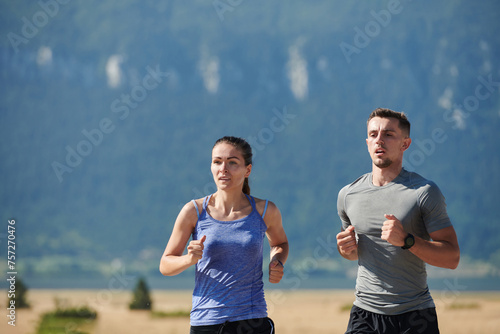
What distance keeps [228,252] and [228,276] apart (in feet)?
0.31

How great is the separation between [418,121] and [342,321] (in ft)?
55.5

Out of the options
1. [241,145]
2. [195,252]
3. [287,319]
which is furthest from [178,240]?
[287,319]

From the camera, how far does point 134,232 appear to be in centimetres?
2852

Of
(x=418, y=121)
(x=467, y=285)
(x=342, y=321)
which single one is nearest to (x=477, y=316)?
(x=342, y=321)

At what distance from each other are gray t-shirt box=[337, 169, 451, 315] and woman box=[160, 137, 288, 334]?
14.1 inches

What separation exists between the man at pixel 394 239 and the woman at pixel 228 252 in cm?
35

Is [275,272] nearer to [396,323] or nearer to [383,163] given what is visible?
[396,323]

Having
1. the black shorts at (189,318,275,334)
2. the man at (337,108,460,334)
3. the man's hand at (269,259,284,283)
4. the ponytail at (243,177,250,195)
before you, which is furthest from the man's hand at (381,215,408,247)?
the ponytail at (243,177,250,195)

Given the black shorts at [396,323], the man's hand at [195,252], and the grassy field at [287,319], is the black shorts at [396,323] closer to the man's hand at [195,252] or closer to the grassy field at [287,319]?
the man's hand at [195,252]

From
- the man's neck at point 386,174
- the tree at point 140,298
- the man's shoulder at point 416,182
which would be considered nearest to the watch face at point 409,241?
the man's shoulder at point 416,182

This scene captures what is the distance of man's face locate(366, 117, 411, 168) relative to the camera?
8.32ft

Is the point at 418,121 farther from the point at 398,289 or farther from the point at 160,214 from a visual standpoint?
the point at 398,289

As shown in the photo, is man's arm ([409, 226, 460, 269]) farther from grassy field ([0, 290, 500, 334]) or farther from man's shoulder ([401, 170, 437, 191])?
grassy field ([0, 290, 500, 334])

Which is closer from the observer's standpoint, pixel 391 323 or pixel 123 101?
pixel 391 323
